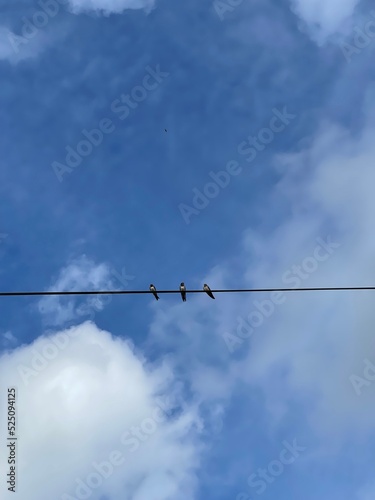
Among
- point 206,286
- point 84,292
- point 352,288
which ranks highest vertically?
point 206,286

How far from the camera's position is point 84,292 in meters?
18.7

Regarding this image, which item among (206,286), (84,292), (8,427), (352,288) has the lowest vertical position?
(352,288)

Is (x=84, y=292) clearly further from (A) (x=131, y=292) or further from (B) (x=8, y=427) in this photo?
(B) (x=8, y=427)

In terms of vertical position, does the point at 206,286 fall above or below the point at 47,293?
above

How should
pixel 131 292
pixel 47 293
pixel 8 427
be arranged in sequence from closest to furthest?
pixel 47 293, pixel 131 292, pixel 8 427

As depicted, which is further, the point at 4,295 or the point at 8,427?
the point at 8,427

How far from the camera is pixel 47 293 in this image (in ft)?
59.0

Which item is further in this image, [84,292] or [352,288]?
[352,288]

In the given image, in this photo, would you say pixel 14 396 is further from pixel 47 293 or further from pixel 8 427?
pixel 47 293

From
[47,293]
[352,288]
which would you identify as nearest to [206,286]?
[352,288]

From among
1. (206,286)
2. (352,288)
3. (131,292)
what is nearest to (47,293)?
(131,292)

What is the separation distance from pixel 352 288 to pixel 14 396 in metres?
20.8

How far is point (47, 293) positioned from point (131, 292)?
288 centimetres

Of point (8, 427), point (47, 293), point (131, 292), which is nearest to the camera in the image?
point (47, 293)
